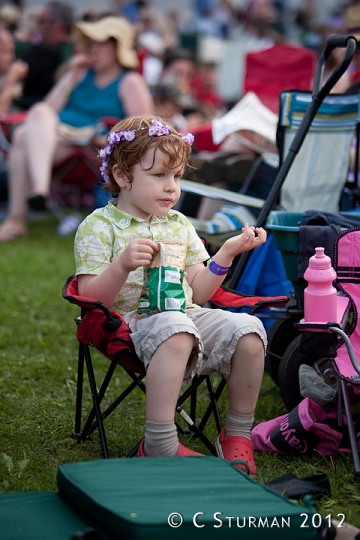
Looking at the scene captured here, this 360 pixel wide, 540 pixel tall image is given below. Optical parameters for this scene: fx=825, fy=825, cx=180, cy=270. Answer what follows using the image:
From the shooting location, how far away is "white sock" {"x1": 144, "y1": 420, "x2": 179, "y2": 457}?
105 inches

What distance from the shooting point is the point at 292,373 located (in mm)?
3367

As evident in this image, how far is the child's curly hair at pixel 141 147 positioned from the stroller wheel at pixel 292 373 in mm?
955

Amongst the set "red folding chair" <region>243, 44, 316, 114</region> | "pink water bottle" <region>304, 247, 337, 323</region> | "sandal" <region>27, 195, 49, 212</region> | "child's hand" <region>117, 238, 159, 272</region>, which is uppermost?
"red folding chair" <region>243, 44, 316, 114</region>

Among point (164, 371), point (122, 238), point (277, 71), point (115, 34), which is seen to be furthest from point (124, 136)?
point (115, 34)

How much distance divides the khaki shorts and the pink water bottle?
199 millimetres

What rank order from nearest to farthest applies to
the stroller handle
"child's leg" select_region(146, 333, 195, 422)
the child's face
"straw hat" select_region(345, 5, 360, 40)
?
1. "child's leg" select_region(146, 333, 195, 422)
2. the child's face
3. the stroller handle
4. "straw hat" select_region(345, 5, 360, 40)

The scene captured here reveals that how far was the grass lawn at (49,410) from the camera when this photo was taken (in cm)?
278

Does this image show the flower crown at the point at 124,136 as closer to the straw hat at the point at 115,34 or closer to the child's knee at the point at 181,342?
the child's knee at the point at 181,342

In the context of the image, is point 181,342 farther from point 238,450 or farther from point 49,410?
point 49,410

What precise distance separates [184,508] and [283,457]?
1036 millimetres

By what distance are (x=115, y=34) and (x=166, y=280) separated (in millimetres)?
4720

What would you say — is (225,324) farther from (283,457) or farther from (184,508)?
(184,508)

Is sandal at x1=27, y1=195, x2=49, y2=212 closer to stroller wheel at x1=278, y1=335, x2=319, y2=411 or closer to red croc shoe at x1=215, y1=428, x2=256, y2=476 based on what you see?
stroller wheel at x1=278, y1=335, x2=319, y2=411

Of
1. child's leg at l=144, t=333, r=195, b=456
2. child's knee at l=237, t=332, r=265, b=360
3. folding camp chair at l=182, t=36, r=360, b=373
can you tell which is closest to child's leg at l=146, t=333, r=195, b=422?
child's leg at l=144, t=333, r=195, b=456
